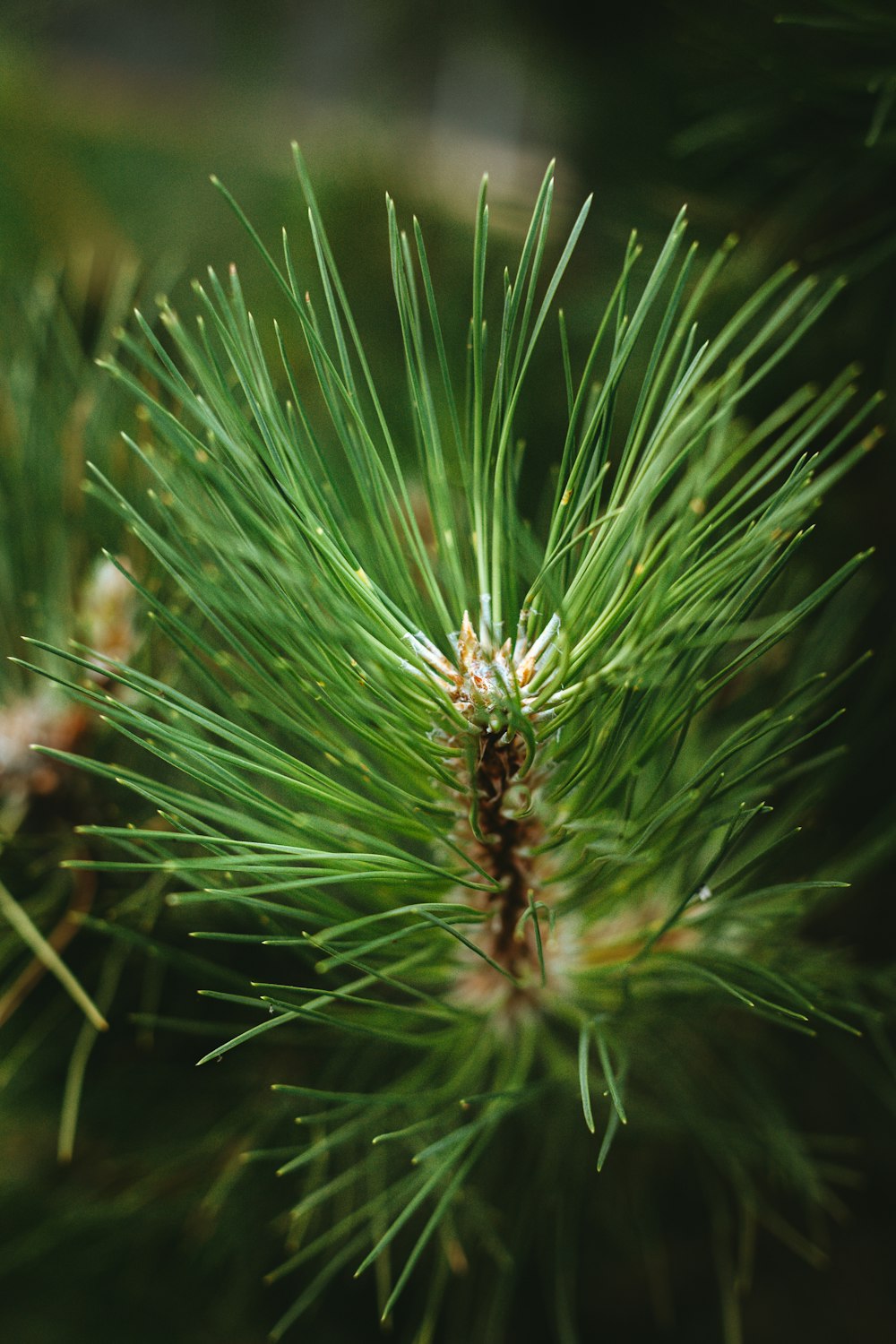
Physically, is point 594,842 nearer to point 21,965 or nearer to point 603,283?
point 21,965

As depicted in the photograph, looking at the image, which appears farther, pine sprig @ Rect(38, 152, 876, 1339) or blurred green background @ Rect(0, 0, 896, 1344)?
blurred green background @ Rect(0, 0, 896, 1344)

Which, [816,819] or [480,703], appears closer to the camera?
[480,703]

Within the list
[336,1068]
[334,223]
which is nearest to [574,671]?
[336,1068]

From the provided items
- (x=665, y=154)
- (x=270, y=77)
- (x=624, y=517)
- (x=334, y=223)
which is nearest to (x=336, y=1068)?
(x=624, y=517)

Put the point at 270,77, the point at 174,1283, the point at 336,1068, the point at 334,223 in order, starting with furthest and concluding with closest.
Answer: the point at 270,77 → the point at 334,223 → the point at 174,1283 → the point at 336,1068

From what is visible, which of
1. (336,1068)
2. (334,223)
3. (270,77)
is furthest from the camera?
(270,77)

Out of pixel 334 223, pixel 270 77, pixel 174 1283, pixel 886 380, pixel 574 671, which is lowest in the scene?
pixel 174 1283

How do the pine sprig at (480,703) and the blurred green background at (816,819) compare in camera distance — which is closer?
the pine sprig at (480,703)

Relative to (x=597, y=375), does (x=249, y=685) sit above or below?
below

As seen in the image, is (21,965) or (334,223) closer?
(21,965)
